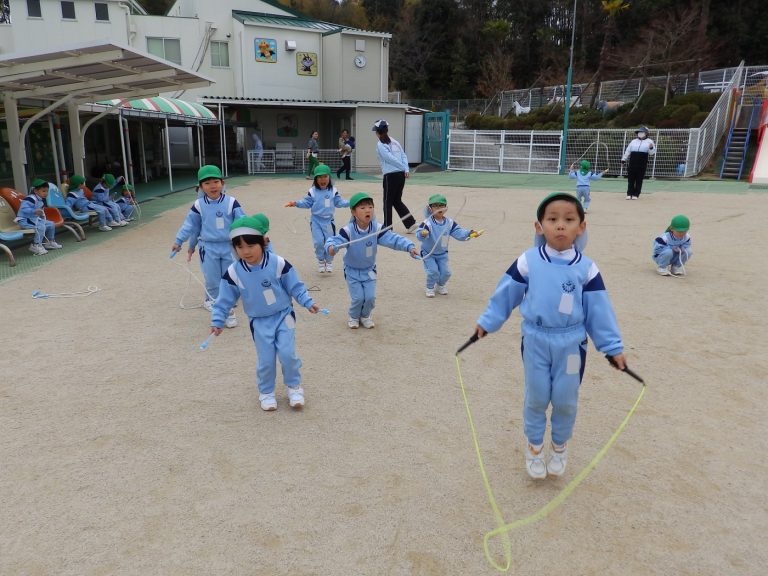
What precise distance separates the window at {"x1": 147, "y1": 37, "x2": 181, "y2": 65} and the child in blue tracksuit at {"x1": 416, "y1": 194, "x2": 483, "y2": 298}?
2369 cm

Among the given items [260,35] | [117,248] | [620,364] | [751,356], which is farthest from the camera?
[260,35]

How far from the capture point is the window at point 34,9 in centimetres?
2394

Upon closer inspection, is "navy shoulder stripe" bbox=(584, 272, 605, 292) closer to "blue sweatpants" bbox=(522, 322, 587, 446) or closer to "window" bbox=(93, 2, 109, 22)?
"blue sweatpants" bbox=(522, 322, 587, 446)

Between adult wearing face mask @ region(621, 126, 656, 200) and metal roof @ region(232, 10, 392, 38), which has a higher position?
metal roof @ region(232, 10, 392, 38)

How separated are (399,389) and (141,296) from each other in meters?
4.18

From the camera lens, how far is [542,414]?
10.7 feet

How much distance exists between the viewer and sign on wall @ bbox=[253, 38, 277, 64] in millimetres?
25812

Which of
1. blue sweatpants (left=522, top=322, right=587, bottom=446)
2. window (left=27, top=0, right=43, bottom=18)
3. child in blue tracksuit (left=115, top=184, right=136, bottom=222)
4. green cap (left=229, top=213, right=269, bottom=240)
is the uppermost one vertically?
window (left=27, top=0, right=43, bottom=18)

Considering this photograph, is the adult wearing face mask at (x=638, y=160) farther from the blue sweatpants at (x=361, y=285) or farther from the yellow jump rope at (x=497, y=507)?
the yellow jump rope at (x=497, y=507)

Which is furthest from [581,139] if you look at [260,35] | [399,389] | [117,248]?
[399,389]

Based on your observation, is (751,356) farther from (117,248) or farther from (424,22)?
(424,22)

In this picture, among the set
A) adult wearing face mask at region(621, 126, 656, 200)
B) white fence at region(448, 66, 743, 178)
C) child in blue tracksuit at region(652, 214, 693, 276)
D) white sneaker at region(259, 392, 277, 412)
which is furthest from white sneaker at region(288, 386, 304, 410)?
white fence at region(448, 66, 743, 178)

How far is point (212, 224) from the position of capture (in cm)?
602

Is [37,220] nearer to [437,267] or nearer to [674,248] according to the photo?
[437,267]
